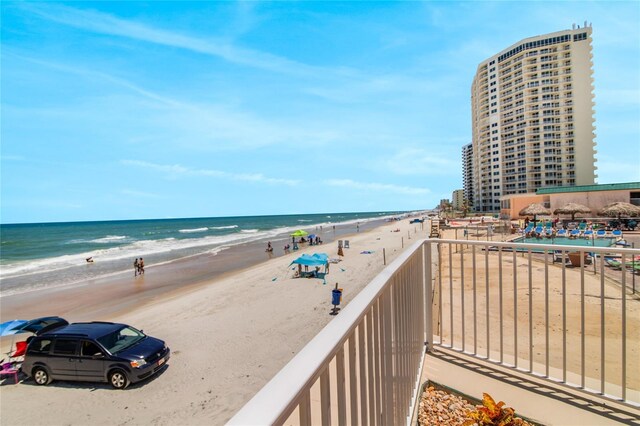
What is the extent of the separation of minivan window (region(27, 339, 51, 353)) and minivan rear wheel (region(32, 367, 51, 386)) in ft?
1.52

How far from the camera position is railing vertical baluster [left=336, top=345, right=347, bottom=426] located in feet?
3.67

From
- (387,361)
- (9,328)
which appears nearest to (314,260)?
(9,328)

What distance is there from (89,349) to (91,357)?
25 cm

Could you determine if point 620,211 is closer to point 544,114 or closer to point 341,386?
point 341,386

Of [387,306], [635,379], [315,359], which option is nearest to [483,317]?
[635,379]

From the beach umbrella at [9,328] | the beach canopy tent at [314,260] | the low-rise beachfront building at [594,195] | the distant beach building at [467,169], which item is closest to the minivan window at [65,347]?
the beach umbrella at [9,328]

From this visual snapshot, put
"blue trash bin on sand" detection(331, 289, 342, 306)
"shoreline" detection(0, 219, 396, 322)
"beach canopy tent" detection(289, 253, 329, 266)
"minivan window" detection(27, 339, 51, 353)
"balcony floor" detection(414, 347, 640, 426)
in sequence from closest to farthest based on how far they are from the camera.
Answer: "balcony floor" detection(414, 347, 640, 426) < "minivan window" detection(27, 339, 51, 353) < "blue trash bin on sand" detection(331, 289, 342, 306) < "shoreline" detection(0, 219, 396, 322) < "beach canopy tent" detection(289, 253, 329, 266)

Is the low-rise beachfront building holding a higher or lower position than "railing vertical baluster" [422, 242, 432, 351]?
higher

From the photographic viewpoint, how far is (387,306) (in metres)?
1.78

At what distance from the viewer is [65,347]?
8.20m

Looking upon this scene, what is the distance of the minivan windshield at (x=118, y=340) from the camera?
8102 mm

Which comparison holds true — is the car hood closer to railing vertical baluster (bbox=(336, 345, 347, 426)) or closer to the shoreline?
the shoreline

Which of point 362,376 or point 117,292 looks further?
point 117,292

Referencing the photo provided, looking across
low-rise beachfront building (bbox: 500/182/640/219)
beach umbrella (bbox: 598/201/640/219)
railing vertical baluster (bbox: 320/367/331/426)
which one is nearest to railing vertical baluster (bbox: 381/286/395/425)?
railing vertical baluster (bbox: 320/367/331/426)
